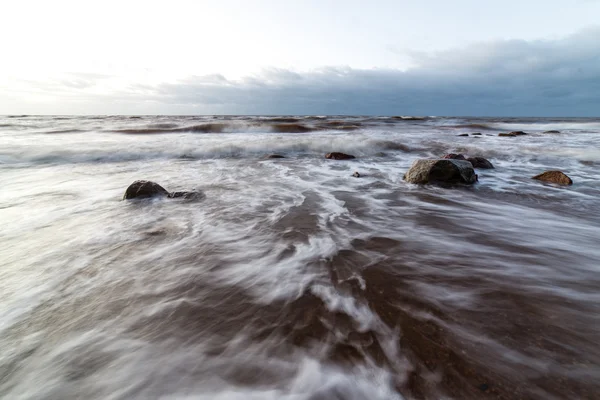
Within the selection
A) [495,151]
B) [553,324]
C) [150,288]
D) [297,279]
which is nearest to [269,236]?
[297,279]

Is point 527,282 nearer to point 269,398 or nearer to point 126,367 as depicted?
point 269,398

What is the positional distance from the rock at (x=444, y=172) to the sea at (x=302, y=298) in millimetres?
974

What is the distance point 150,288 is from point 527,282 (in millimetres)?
2967

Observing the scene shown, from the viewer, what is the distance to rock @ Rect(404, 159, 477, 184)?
19.3 feet

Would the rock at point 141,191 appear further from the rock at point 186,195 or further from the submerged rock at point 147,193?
the rock at point 186,195

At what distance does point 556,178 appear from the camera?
19.5 ft

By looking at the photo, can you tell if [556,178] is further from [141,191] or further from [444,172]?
[141,191]

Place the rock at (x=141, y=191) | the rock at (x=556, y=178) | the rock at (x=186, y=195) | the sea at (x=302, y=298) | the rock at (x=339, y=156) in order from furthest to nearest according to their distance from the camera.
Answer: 1. the rock at (x=339, y=156)
2. the rock at (x=556, y=178)
3. the rock at (x=186, y=195)
4. the rock at (x=141, y=191)
5. the sea at (x=302, y=298)

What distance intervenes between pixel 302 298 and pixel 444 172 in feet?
16.1

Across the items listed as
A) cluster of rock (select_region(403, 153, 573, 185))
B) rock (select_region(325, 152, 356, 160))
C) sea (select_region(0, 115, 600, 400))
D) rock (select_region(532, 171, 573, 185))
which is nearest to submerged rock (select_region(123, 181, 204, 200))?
sea (select_region(0, 115, 600, 400))

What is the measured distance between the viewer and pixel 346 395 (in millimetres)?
1424

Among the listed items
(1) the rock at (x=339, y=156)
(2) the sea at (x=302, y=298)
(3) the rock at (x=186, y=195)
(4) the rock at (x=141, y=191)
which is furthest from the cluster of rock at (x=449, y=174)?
(4) the rock at (x=141, y=191)

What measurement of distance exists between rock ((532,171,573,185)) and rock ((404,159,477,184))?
1497 mm

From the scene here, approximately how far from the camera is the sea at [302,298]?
150 cm
